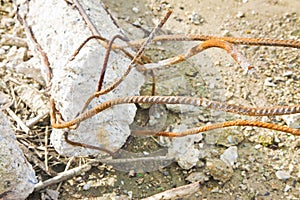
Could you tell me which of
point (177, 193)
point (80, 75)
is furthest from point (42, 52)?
point (177, 193)

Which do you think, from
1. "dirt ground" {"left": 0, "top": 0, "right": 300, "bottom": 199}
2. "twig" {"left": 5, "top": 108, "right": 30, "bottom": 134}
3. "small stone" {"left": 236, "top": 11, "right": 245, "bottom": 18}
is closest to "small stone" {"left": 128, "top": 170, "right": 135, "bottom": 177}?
"dirt ground" {"left": 0, "top": 0, "right": 300, "bottom": 199}

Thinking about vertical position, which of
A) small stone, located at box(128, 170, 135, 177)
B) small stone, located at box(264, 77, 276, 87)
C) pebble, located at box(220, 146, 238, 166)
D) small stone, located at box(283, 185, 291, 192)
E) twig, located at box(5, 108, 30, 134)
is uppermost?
small stone, located at box(264, 77, 276, 87)

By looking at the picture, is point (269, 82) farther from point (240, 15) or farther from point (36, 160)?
point (36, 160)

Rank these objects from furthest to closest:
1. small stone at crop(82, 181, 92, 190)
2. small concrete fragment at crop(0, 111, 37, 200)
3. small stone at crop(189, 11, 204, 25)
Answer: small stone at crop(189, 11, 204, 25) < small stone at crop(82, 181, 92, 190) < small concrete fragment at crop(0, 111, 37, 200)

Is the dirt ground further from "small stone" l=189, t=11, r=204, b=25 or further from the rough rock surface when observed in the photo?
the rough rock surface

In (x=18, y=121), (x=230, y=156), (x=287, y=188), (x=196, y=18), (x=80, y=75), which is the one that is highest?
(x=196, y=18)
